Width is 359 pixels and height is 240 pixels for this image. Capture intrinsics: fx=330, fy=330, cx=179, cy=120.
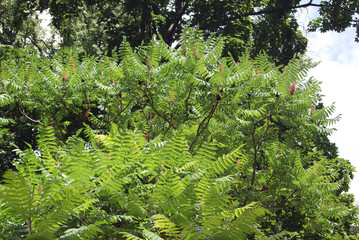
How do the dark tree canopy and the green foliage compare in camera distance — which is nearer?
the green foliage

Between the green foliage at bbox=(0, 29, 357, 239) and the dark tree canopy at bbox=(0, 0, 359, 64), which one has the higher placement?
the dark tree canopy at bbox=(0, 0, 359, 64)

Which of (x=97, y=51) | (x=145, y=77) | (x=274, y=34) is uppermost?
(x=274, y=34)

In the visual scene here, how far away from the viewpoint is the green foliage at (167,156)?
1472 mm

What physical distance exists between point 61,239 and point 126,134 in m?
0.76

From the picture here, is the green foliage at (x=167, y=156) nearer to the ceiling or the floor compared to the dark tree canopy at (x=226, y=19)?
nearer to the floor

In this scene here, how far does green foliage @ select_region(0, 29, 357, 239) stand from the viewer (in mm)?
1472

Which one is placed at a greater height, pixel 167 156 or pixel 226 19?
pixel 226 19

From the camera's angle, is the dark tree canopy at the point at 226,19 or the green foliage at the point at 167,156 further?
the dark tree canopy at the point at 226,19

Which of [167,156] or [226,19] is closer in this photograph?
[167,156]

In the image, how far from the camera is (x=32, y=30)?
26.3 meters

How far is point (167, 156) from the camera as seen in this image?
195cm

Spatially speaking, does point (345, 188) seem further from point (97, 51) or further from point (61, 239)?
point (97, 51)

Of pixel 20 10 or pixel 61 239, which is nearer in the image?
pixel 61 239

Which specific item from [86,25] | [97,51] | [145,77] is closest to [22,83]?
[145,77]
